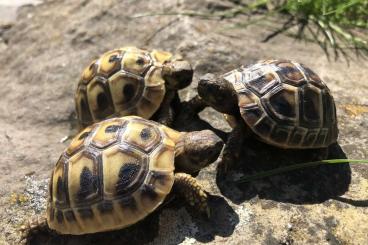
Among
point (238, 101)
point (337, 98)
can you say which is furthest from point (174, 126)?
point (337, 98)

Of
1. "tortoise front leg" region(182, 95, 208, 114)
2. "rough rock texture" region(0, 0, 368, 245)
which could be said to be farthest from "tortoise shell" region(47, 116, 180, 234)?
"tortoise front leg" region(182, 95, 208, 114)

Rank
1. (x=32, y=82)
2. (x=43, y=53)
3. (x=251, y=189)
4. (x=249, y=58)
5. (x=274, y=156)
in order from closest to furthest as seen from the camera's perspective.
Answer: (x=251, y=189), (x=274, y=156), (x=249, y=58), (x=32, y=82), (x=43, y=53)

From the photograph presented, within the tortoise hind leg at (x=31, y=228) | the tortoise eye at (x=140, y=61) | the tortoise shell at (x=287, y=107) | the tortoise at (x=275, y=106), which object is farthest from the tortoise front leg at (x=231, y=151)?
the tortoise hind leg at (x=31, y=228)

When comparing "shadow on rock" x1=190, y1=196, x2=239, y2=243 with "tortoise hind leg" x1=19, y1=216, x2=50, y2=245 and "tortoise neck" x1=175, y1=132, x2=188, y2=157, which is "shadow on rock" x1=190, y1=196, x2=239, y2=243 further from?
"tortoise hind leg" x1=19, y1=216, x2=50, y2=245

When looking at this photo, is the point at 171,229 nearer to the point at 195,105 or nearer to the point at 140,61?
the point at 195,105

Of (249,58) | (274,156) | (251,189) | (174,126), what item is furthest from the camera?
(249,58)

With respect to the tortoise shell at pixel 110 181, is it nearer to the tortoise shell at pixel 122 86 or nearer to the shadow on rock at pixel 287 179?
the shadow on rock at pixel 287 179

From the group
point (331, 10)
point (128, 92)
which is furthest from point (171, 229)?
point (331, 10)

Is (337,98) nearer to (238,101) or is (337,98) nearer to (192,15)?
(238,101)
